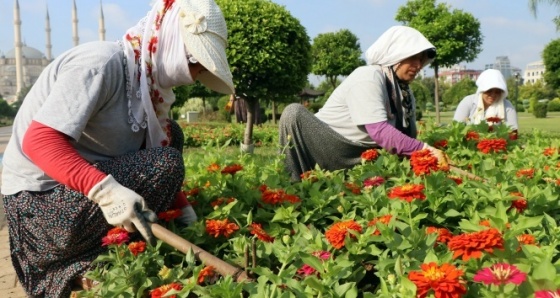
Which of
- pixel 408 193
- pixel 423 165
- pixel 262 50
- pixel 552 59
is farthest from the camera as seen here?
pixel 552 59

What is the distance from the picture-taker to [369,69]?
3.28 meters

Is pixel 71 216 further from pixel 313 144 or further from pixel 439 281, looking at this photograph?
pixel 313 144

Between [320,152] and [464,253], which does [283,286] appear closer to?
[464,253]

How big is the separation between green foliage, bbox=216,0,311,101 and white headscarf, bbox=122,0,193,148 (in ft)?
22.0

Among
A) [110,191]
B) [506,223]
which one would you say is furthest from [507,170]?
[110,191]

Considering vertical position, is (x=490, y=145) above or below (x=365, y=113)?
below

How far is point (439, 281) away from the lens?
1.19 meters

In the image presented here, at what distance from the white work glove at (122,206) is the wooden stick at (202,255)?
0.11ft

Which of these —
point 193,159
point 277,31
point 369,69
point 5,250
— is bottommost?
point 5,250

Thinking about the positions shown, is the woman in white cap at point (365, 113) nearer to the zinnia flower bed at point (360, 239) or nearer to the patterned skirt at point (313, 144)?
the patterned skirt at point (313, 144)

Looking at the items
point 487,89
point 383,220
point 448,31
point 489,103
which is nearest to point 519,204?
point 383,220

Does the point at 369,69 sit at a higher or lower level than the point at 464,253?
higher

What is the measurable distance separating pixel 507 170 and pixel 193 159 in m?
1.45

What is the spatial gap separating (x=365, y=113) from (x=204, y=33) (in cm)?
143
